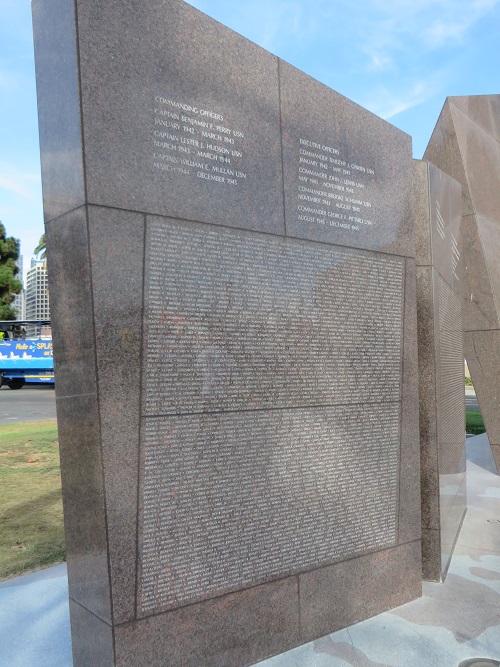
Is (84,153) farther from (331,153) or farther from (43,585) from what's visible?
(43,585)

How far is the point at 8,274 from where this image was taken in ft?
124

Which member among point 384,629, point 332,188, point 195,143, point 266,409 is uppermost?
point 195,143

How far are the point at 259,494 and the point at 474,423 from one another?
13.4m

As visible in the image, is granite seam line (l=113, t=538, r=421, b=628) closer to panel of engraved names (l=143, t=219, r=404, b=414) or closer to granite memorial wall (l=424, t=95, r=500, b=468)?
panel of engraved names (l=143, t=219, r=404, b=414)

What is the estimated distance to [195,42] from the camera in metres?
3.50

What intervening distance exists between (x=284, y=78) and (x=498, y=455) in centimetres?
724

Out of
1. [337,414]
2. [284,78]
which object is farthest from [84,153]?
[337,414]

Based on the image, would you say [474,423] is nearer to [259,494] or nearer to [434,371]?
[434,371]

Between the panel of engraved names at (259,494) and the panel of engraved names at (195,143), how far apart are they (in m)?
1.46

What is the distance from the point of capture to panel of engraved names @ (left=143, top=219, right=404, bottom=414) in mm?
3309

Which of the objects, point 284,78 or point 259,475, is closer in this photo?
point 259,475

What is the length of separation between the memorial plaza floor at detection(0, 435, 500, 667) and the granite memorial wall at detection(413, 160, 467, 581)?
1.21ft

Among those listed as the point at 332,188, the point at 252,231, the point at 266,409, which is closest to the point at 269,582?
the point at 266,409

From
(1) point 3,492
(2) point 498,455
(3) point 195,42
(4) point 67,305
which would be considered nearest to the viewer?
(4) point 67,305
